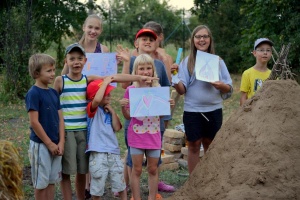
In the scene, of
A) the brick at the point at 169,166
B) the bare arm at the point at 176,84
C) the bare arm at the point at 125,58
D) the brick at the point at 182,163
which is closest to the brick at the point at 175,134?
the brick at the point at 182,163

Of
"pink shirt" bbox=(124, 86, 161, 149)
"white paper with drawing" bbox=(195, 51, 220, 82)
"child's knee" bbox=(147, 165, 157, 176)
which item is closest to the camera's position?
"pink shirt" bbox=(124, 86, 161, 149)

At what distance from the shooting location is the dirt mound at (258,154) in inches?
157

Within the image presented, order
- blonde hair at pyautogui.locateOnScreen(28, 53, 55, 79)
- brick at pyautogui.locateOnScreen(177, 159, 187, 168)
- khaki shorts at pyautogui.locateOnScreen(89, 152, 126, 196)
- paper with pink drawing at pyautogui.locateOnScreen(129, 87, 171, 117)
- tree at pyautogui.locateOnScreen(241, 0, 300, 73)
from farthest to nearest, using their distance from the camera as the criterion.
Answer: tree at pyautogui.locateOnScreen(241, 0, 300, 73), brick at pyautogui.locateOnScreen(177, 159, 187, 168), paper with pink drawing at pyautogui.locateOnScreen(129, 87, 171, 117), khaki shorts at pyautogui.locateOnScreen(89, 152, 126, 196), blonde hair at pyautogui.locateOnScreen(28, 53, 55, 79)

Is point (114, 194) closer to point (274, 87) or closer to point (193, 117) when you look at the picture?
point (193, 117)

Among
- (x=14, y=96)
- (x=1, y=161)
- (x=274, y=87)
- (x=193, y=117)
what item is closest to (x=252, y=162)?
(x=274, y=87)

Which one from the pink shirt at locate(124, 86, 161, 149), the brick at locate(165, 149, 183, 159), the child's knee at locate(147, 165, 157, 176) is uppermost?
the pink shirt at locate(124, 86, 161, 149)

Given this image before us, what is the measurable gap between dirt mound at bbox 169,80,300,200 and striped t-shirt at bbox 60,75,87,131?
1194 mm

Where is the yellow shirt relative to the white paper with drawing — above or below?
below

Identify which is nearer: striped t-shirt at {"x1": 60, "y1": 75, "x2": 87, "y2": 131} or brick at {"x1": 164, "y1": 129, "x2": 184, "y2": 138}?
striped t-shirt at {"x1": 60, "y1": 75, "x2": 87, "y2": 131}

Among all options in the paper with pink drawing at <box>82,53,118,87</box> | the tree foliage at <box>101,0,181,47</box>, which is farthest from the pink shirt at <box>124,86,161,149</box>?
the tree foliage at <box>101,0,181,47</box>

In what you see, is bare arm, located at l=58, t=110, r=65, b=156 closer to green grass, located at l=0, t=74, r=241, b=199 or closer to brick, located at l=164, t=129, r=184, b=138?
green grass, located at l=0, t=74, r=241, b=199

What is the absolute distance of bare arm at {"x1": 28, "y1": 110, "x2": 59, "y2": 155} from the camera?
440cm

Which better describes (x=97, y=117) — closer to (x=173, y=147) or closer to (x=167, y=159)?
(x=167, y=159)

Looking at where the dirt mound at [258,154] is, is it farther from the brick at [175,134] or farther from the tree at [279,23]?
the tree at [279,23]
